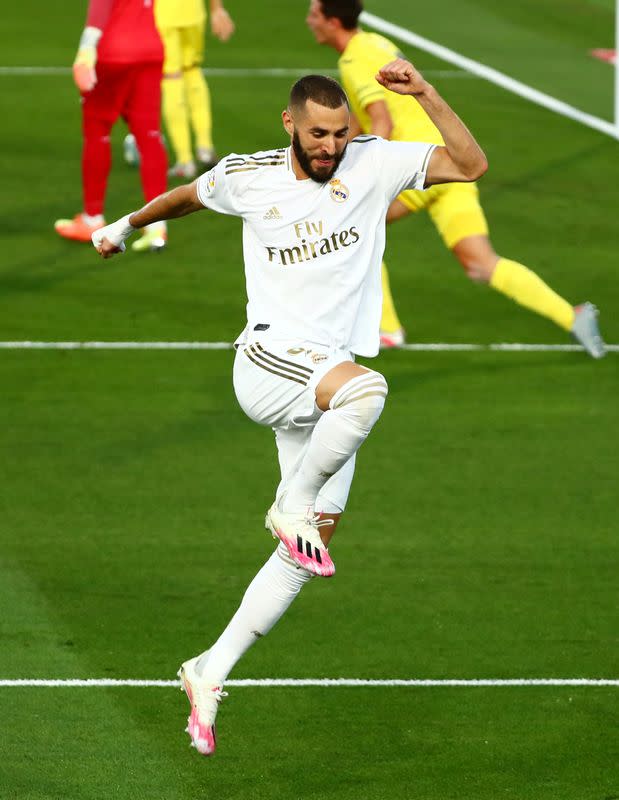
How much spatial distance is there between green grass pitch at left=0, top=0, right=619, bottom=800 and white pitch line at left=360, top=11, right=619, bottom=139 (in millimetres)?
2784

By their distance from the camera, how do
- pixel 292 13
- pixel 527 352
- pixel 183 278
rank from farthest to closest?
pixel 292 13 < pixel 183 278 < pixel 527 352

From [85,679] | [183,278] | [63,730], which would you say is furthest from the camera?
[183,278]

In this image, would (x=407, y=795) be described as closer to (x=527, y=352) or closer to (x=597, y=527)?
(x=597, y=527)

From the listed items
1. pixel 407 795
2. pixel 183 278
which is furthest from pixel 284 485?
pixel 183 278

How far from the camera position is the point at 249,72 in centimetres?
2059

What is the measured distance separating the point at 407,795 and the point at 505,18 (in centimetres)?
1916

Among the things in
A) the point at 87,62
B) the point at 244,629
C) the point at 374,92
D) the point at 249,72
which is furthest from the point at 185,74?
the point at 244,629

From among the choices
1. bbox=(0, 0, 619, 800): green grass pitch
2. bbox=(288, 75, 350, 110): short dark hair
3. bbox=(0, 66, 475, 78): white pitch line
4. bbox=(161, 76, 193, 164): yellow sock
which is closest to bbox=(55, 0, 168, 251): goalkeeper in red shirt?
bbox=(0, 0, 619, 800): green grass pitch

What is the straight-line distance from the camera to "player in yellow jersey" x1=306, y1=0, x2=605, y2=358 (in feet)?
36.8

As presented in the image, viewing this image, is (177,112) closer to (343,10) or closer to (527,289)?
(343,10)

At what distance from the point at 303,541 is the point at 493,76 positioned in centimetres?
1516

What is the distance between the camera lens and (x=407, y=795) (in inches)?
259

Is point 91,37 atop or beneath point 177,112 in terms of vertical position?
atop

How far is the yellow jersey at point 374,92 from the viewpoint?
1116cm
